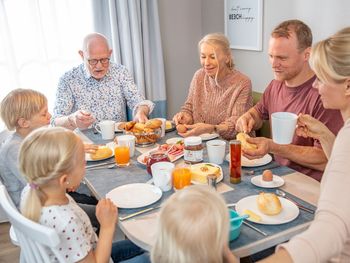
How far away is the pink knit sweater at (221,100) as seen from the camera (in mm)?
2420

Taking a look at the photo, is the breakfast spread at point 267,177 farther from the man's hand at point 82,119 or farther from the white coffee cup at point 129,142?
the man's hand at point 82,119

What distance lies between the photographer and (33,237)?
102cm

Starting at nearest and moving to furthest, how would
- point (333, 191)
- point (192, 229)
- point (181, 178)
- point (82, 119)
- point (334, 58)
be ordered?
1. point (192, 229)
2. point (333, 191)
3. point (334, 58)
4. point (181, 178)
5. point (82, 119)

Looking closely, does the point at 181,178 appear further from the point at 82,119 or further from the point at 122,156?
the point at 82,119

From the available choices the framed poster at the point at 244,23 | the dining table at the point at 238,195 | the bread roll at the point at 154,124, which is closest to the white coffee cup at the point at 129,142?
the dining table at the point at 238,195

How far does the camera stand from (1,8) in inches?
110

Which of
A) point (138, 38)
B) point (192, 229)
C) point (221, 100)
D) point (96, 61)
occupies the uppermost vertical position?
point (138, 38)

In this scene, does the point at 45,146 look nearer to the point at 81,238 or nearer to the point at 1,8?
the point at 81,238

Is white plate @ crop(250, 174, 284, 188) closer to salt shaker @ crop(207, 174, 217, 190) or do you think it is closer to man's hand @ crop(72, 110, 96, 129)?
salt shaker @ crop(207, 174, 217, 190)

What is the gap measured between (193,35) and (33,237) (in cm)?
303

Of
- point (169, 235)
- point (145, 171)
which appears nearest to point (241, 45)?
point (145, 171)

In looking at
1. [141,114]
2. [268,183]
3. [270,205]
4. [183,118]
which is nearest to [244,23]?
[183,118]

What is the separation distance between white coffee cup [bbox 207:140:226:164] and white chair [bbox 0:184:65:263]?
32.9 inches

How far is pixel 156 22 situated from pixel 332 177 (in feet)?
8.75
